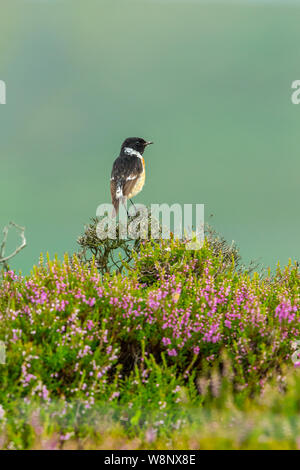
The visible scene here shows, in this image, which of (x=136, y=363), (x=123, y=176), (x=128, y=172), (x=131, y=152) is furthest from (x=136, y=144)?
(x=136, y=363)

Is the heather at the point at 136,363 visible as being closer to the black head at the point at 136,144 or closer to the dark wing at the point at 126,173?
the dark wing at the point at 126,173

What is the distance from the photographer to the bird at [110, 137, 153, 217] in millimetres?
12445

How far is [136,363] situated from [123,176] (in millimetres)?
7328

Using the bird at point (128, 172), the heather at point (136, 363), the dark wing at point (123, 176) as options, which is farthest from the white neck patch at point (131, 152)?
the heather at point (136, 363)

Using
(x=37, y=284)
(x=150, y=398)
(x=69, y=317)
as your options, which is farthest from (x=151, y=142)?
(x=150, y=398)

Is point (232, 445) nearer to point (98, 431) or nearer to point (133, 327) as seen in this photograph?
point (98, 431)

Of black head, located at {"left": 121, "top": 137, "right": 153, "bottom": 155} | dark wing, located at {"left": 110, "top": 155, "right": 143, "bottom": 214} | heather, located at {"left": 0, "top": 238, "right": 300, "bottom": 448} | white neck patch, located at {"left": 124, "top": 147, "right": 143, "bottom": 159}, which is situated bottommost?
heather, located at {"left": 0, "top": 238, "right": 300, "bottom": 448}

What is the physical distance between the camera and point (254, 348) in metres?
6.42

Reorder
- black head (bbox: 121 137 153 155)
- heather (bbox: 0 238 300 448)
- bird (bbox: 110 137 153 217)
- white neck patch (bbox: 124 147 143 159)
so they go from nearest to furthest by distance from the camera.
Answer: heather (bbox: 0 238 300 448) < bird (bbox: 110 137 153 217) < white neck patch (bbox: 124 147 143 159) < black head (bbox: 121 137 153 155)

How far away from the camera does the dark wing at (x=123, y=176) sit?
12.4 metres

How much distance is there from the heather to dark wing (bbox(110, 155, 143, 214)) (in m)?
4.76

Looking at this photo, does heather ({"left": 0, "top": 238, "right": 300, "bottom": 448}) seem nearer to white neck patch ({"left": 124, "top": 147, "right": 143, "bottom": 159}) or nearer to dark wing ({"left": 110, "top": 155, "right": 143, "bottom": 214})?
dark wing ({"left": 110, "top": 155, "right": 143, "bottom": 214})

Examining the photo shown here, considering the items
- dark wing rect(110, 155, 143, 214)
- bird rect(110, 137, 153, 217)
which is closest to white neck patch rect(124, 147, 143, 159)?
bird rect(110, 137, 153, 217)
